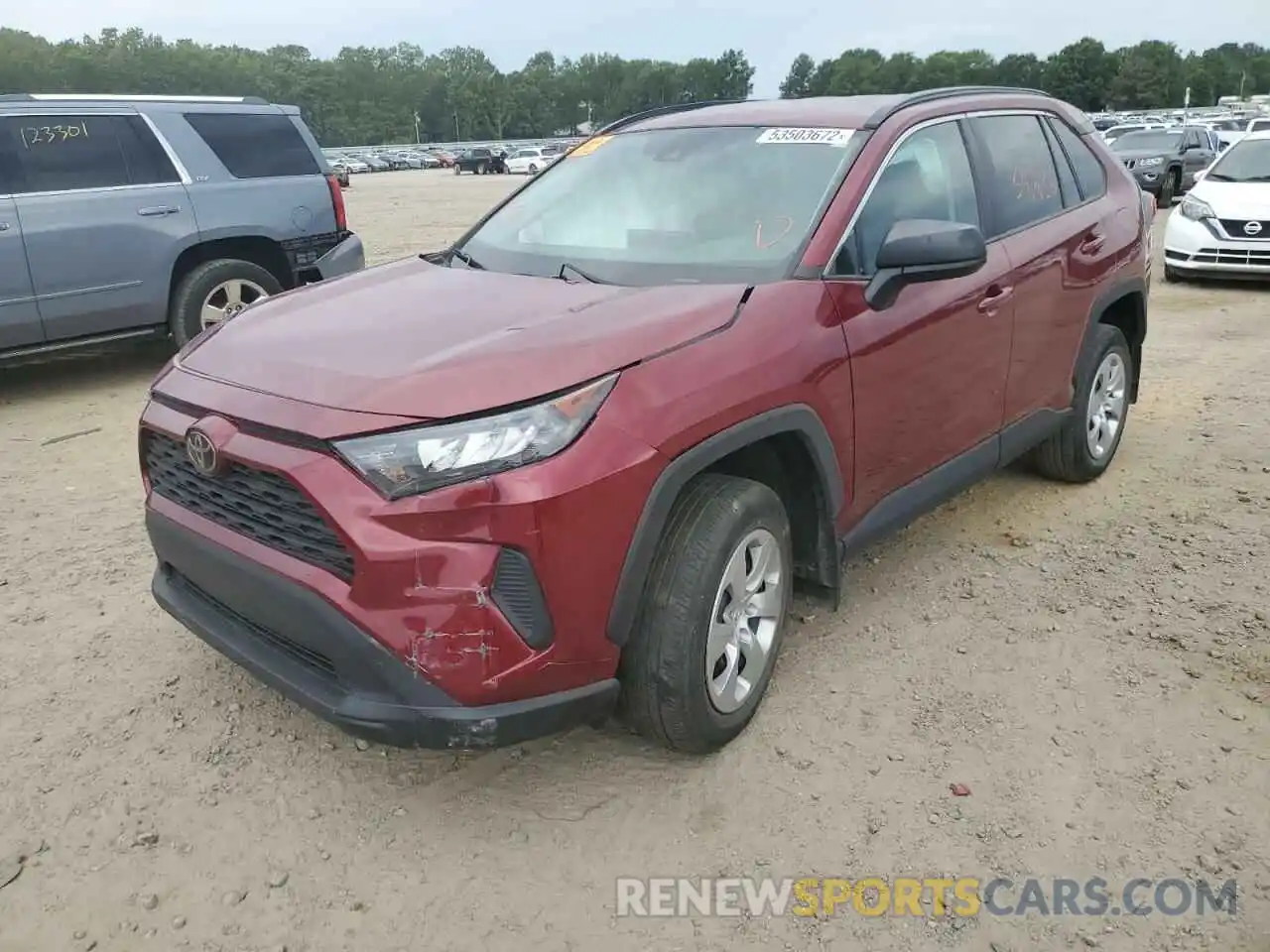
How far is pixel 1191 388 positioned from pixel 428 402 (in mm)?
5878

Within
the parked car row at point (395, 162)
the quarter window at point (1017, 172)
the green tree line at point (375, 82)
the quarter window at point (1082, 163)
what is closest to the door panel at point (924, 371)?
the quarter window at point (1017, 172)

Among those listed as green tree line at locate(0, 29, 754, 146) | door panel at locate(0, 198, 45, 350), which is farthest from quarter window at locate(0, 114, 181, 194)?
green tree line at locate(0, 29, 754, 146)

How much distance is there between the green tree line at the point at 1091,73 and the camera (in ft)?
326

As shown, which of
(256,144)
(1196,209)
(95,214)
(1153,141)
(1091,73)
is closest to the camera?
(95,214)

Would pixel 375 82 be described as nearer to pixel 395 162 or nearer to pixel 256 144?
pixel 395 162

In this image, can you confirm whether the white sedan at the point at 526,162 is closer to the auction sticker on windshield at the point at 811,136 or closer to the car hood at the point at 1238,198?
the car hood at the point at 1238,198

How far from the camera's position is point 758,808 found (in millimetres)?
2762

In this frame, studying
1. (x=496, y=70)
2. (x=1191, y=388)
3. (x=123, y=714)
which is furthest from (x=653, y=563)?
(x=496, y=70)

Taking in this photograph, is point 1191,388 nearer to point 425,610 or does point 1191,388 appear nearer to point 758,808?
point 758,808

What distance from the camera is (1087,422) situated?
4.74 m

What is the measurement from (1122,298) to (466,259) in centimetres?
318

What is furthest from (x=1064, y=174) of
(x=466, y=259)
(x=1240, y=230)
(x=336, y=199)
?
(x=1240, y=230)

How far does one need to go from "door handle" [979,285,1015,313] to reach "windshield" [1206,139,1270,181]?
8.30 meters

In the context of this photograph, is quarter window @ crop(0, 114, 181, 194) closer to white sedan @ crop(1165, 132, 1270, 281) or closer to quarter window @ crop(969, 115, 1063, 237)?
quarter window @ crop(969, 115, 1063, 237)
